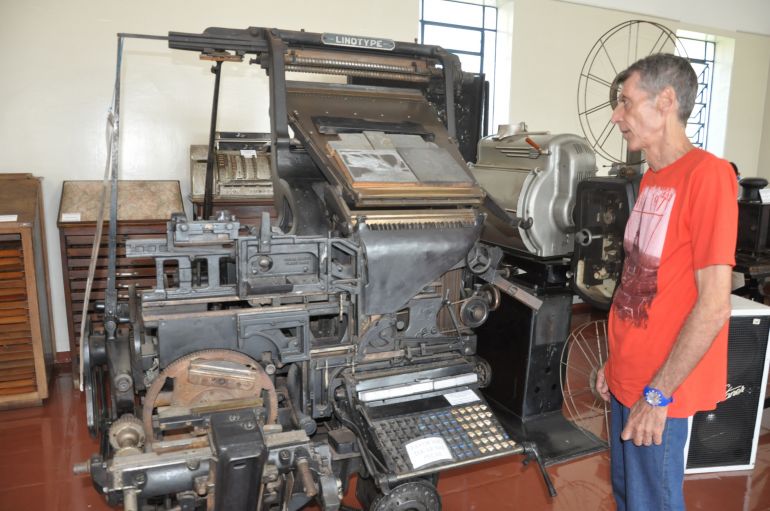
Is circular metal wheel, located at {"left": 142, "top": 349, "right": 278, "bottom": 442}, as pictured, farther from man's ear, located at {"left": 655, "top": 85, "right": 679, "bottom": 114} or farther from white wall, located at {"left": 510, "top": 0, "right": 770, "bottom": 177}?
white wall, located at {"left": 510, "top": 0, "right": 770, "bottom": 177}

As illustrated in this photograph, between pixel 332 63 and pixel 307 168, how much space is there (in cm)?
43

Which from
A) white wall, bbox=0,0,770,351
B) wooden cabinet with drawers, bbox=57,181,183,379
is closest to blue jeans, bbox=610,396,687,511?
wooden cabinet with drawers, bbox=57,181,183,379

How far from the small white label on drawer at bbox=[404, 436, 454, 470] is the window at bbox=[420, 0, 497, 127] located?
4231mm

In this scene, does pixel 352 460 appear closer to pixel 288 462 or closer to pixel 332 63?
pixel 288 462

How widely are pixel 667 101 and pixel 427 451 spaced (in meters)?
1.26

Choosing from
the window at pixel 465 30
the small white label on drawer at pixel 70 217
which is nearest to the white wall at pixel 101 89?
the small white label on drawer at pixel 70 217

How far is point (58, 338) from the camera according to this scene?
162 inches

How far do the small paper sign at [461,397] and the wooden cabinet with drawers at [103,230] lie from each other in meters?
2.44

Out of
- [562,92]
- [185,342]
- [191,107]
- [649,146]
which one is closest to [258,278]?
[185,342]

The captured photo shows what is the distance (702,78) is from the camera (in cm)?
676

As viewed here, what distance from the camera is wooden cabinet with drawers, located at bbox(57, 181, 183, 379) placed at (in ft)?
12.1

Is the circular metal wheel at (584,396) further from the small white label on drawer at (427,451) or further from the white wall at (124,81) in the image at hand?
the white wall at (124,81)

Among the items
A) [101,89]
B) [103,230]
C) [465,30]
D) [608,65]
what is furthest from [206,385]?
[608,65]

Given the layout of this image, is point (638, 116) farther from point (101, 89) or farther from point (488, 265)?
point (101, 89)
